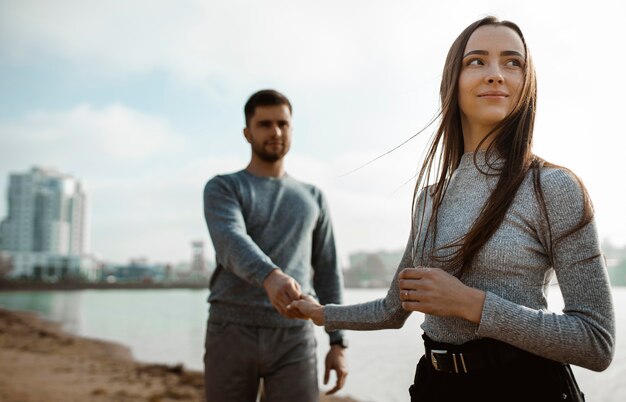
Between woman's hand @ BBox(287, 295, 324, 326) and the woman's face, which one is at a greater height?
the woman's face

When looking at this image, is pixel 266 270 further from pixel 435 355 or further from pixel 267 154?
pixel 435 355

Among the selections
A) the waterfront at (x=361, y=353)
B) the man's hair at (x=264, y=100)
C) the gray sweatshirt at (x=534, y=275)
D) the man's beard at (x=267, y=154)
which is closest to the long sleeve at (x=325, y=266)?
the man's beard at (x=267, y=154)

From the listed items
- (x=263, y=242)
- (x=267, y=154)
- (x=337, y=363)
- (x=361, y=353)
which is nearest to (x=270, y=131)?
(x=267, y=154)

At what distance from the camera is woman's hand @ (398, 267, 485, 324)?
1.27 meters

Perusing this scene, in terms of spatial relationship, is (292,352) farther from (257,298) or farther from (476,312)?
(476,312)

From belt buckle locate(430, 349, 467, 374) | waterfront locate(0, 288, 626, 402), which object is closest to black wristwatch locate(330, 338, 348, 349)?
belt buckle locate(430, 349, 467, 374)

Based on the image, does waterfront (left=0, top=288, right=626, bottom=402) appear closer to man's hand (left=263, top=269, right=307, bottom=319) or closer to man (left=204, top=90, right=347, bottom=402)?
man (left=204, top=90, right=347, bottom=402)

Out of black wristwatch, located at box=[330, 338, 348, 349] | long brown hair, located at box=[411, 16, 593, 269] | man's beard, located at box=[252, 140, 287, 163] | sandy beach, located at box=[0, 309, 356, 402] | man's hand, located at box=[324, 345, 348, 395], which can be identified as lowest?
sandy beach, located at box=[0, 309, 356, 402]

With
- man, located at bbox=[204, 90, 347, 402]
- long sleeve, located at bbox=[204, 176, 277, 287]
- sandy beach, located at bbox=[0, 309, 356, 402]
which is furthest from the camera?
sandy beach, located at bbox=[0, 309, 356, 402]

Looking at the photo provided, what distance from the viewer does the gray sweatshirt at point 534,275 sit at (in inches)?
47.7

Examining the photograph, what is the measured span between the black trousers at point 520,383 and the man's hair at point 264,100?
1.99m

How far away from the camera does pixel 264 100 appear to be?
3014mm

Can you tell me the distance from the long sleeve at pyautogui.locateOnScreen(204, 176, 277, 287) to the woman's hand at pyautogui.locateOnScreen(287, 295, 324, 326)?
0.27m

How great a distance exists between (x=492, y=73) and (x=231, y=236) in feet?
5.07
